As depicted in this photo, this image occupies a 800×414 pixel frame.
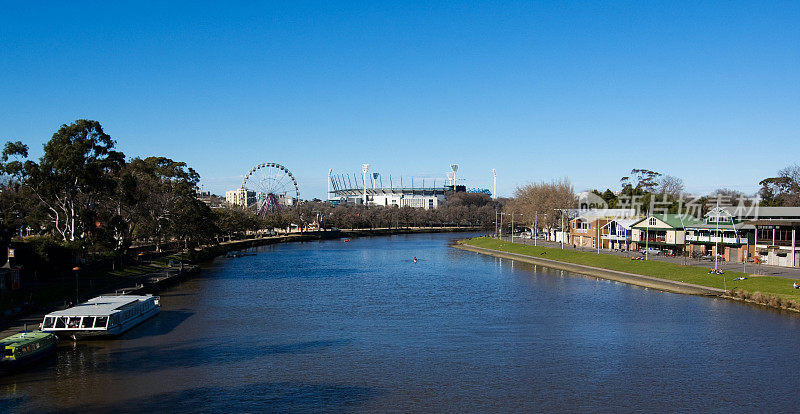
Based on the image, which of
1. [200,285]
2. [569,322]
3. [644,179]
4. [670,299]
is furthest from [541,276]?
[644,179]

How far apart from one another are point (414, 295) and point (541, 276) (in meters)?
20.1

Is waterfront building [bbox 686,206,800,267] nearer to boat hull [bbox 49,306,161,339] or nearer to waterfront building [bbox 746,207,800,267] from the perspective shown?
waterfront building [bbox 746,207,800,267]

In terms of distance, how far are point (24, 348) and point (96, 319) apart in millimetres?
6095

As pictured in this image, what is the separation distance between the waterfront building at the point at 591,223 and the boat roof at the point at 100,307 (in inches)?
2484

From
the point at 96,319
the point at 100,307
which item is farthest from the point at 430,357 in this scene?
the point at 100,307

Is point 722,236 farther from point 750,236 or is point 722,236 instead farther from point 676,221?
point 676,221

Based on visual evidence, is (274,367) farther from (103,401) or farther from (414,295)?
(414,295)

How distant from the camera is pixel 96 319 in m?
30.8

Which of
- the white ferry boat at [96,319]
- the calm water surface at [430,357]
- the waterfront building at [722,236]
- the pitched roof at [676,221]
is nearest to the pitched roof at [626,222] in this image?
the pitched roof at [676,221]

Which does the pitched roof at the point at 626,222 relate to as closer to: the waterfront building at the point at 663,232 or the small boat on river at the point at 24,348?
the waterfront building at the point at 663,232

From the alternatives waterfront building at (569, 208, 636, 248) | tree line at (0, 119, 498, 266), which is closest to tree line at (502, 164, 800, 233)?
waterfront building at (569, 208, 636, 248)

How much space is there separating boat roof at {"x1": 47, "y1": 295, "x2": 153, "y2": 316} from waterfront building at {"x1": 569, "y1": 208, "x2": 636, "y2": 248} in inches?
2484

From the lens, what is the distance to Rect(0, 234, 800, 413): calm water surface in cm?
2180

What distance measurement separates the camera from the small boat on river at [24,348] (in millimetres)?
24047
